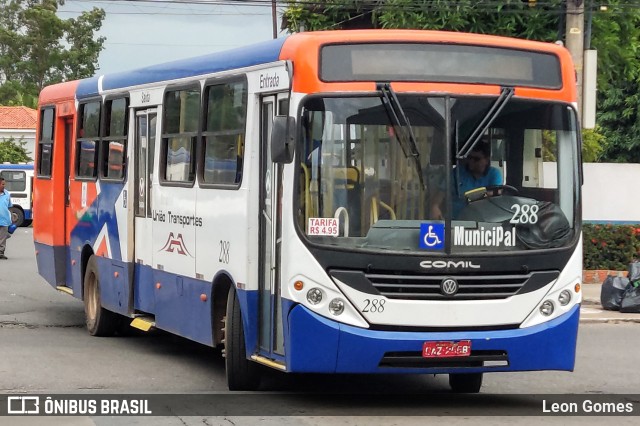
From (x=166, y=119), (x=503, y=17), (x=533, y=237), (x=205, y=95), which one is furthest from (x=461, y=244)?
(x=503, y=17)

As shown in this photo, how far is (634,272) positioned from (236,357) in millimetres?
9747

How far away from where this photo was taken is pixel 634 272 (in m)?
19.1

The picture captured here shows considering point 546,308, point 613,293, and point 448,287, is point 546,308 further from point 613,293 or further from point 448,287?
point 613,293

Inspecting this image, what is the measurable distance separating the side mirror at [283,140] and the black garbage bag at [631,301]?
10610 mm

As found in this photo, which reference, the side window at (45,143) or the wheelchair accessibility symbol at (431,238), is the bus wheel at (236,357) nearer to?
the wheelchair accessibility symbol at (431,238)

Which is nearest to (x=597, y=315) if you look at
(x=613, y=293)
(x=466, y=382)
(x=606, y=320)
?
(x=606, y=320)

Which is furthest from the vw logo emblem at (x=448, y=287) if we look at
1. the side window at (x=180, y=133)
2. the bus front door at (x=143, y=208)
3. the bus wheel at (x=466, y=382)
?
the bus front door at (x=143, y=208)

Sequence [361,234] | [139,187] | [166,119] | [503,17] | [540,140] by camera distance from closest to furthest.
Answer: [361,234] → [540,140] → [166,119] → [139,187] → [503,17]

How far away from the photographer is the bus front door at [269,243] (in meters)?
10.2

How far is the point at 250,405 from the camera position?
10195mm

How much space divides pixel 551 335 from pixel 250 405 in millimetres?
2345

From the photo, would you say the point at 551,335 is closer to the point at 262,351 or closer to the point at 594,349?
the point at 262,351

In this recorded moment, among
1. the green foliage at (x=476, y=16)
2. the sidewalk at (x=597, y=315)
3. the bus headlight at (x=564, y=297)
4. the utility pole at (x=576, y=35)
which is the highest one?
the green foliage at (x=476, y=16)

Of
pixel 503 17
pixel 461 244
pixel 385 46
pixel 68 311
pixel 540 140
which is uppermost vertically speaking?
pixel 503 17
